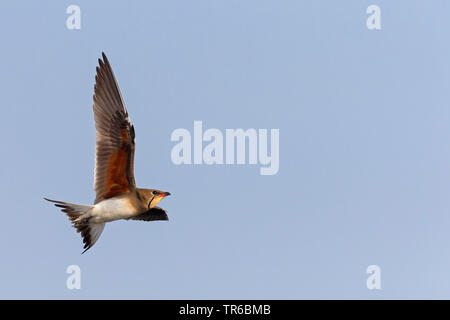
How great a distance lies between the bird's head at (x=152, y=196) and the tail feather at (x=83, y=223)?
99 cm

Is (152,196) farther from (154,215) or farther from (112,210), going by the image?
(154,215)

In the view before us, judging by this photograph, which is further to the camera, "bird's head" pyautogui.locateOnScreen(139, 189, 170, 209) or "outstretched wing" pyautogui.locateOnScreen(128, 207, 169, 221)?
"outstretched wing" pyautogui.locateOnScreen(128, 207, 169, 221)

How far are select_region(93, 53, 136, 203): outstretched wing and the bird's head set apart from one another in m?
0.24

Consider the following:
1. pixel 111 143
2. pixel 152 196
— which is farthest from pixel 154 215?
pixel 111 143

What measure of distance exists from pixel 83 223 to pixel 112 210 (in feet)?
2.25

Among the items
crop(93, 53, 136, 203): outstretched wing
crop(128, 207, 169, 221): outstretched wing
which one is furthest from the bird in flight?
crop(128, 207, 169, 221): outstretched wing

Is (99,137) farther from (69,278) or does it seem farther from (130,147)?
(69,278)

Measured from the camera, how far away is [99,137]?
14023 millimetres

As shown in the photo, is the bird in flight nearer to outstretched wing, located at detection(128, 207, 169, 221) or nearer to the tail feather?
the tail feather

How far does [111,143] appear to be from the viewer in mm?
14016

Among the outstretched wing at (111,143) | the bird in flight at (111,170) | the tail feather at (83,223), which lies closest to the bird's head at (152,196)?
the bird in flight at (111,170)

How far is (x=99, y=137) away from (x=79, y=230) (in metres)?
1.75

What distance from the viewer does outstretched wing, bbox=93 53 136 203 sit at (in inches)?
548
